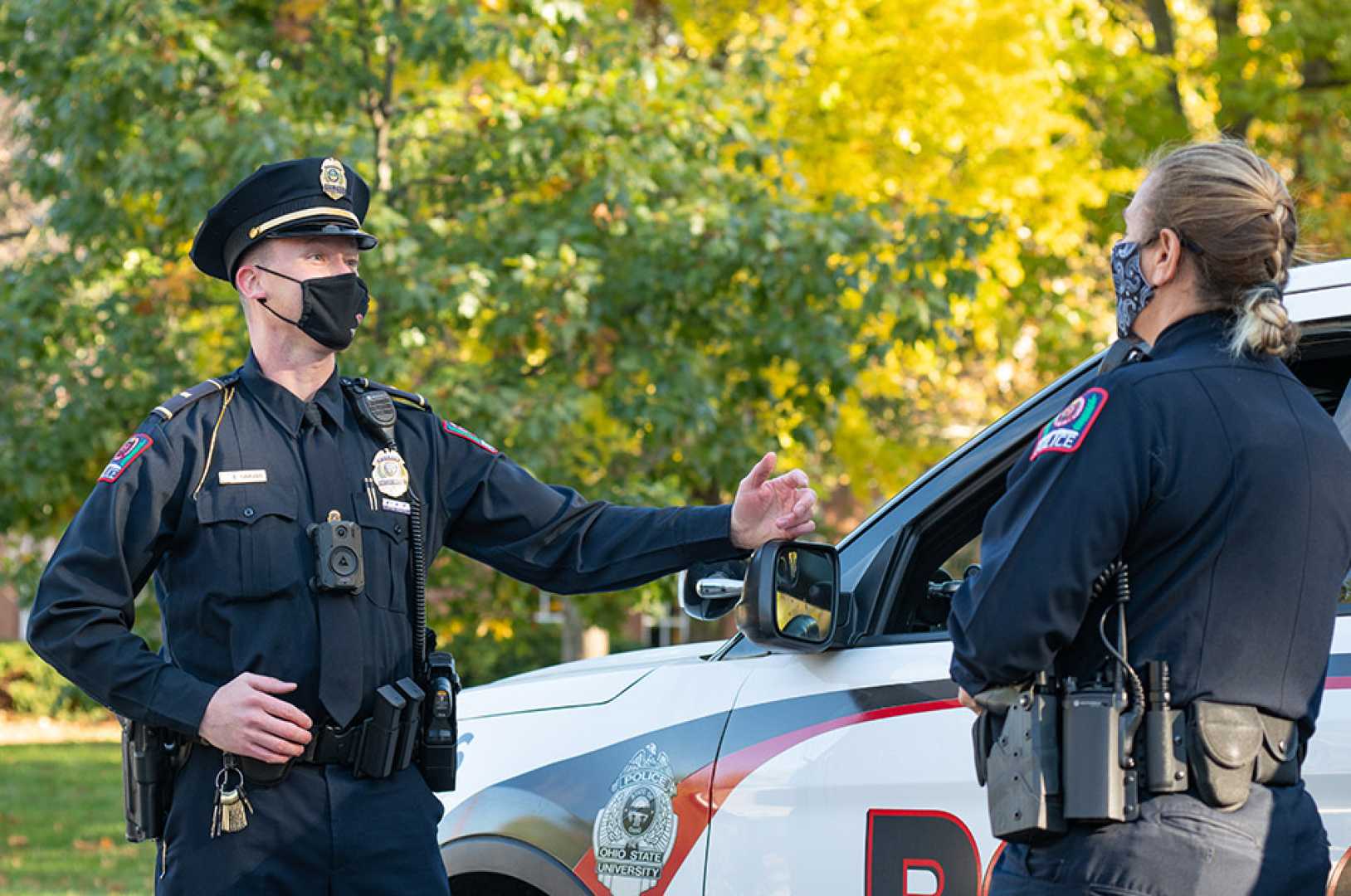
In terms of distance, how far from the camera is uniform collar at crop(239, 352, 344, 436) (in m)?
3.36

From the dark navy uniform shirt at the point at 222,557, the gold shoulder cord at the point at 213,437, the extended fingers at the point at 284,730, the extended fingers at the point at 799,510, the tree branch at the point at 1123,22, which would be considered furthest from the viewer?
the tree branch at the point at 1123,22

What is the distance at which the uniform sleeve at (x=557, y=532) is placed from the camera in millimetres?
3564

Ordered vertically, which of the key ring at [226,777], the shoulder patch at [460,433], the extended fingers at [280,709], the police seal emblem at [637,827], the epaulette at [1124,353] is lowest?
the police seal emblem at [637,827]

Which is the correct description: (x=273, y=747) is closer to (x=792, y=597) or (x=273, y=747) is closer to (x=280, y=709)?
Result: (x=280, y=709)

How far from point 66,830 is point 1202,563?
10773mm

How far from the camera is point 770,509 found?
11.4 ft

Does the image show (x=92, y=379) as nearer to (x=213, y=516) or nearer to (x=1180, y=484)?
(x=213, y=516)

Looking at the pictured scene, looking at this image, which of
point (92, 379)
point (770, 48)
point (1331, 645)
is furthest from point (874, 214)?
point (1331, 645)

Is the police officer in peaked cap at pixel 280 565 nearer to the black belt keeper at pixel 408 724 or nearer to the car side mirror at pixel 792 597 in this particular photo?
the black belt keeper at pixel 408 724

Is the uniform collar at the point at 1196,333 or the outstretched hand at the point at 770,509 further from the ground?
the uniform collar at the point at 1196,333

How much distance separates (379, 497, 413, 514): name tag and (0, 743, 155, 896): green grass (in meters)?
6.35

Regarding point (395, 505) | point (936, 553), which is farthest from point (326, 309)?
point (936, 553)

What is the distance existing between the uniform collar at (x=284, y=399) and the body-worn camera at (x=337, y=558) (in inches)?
10.0

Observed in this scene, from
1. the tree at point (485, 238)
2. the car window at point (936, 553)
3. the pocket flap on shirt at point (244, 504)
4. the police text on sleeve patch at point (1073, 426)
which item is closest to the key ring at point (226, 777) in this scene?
the pocket flap on shirt at point (244, 504)
